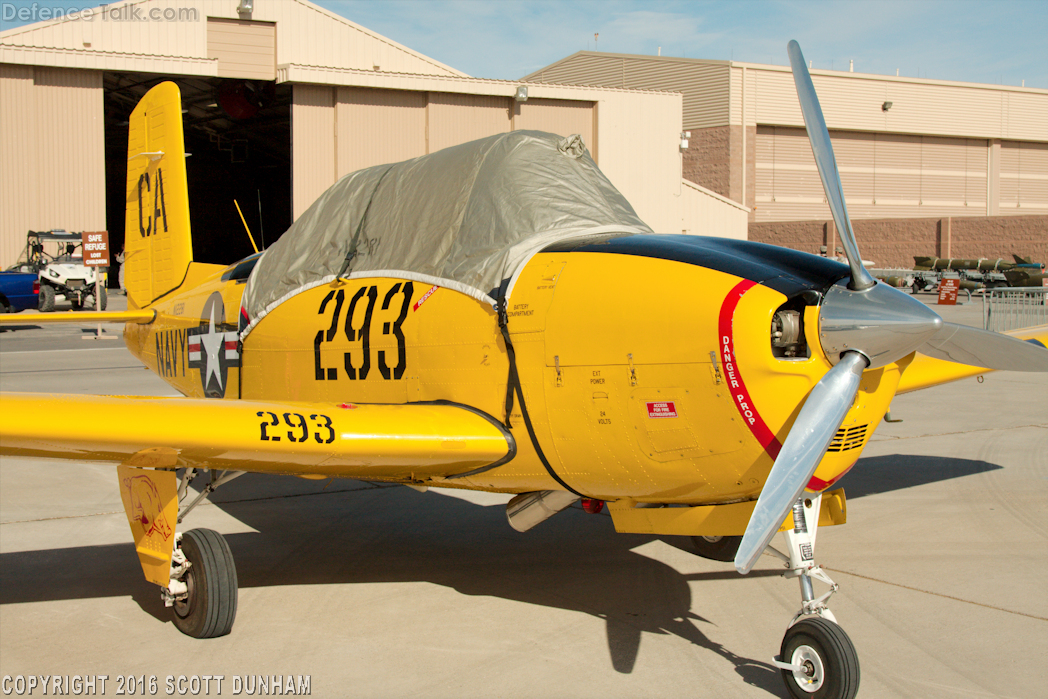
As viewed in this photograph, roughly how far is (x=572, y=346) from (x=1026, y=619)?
2.55m

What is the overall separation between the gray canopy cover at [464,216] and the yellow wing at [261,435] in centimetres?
65

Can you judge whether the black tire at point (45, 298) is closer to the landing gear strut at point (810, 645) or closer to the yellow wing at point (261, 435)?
the yellow wing at point (261, 435)

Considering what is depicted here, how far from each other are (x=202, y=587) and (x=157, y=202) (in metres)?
4.39

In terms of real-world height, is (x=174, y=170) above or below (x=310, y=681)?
above

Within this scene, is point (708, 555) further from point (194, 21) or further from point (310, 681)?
point (194, 21)

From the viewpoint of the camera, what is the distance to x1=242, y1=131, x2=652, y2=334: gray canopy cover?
404 centimetres

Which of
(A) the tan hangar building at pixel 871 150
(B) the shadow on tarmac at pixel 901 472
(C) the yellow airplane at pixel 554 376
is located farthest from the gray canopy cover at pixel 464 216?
(A) the tan hangar building at pixel 871 150

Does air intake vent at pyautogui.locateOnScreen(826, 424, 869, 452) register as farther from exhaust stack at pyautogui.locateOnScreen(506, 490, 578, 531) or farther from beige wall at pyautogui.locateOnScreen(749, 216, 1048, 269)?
beige wall at pyautogui.locateOnScreen(749, 216, 1048, 269)

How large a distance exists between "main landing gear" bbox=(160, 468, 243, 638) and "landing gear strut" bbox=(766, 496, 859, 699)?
2456 millimetres

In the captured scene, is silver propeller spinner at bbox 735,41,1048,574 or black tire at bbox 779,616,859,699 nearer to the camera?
silver propeller spinner at bbox 735,41,1048,574

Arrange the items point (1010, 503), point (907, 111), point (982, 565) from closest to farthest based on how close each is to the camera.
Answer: point (982, 565) → point (1010, 503) → point (907, 111)

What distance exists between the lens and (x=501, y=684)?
3.47 meters

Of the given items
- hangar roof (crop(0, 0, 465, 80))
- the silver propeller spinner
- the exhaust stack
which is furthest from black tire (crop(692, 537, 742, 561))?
hangar roof (crop(0, 0, 465, 80))

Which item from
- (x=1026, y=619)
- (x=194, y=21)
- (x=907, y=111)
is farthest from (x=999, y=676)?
(x=907, y=111)
